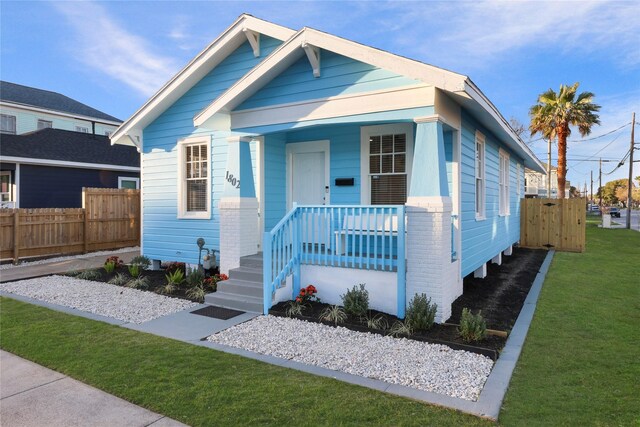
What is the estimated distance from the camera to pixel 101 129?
2386 cm

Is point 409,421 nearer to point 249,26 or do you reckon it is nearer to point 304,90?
point 304,90

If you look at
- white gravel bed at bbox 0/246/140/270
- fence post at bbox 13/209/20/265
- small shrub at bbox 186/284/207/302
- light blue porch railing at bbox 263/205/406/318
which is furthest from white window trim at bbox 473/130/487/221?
fence post at bbox 13/209/20/265

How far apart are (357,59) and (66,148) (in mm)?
14893

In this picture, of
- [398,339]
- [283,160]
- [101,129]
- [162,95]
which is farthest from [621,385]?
[101,129]

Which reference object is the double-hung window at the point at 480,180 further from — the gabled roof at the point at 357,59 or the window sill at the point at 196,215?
the window sill at the point at 196,215

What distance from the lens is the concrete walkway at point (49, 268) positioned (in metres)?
9.14

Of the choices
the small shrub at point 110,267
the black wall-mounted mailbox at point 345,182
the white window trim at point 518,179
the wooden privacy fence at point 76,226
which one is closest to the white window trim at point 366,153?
the black wall-mounted mailbox at point 345,182

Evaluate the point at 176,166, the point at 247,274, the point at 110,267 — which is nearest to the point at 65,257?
the point at 110,267

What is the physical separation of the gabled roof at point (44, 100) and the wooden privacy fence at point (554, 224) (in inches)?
917

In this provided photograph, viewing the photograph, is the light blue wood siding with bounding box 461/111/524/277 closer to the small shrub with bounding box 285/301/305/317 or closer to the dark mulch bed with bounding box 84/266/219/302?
the small shrub with bounding box 285/301/305/317

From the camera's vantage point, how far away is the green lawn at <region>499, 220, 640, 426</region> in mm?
3098

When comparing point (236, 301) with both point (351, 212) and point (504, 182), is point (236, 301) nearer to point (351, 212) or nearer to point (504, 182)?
point (351, 212)

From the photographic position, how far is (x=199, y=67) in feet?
27.7

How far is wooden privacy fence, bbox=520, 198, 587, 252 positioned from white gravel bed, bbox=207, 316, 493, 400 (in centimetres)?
1229
